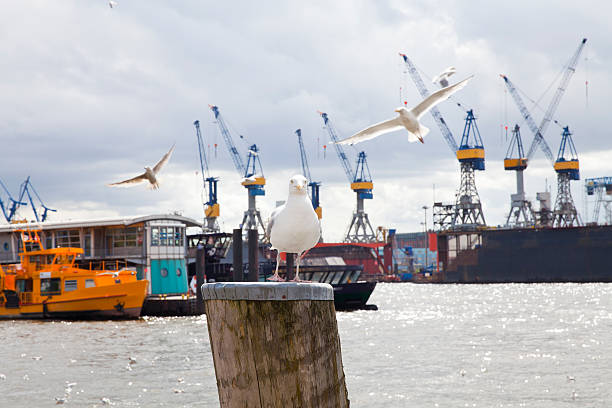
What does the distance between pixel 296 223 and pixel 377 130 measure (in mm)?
4993

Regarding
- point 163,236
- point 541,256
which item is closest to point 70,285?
point 163,236

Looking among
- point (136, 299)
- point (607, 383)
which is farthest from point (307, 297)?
point (136, 299)

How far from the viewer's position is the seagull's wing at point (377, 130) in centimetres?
1045

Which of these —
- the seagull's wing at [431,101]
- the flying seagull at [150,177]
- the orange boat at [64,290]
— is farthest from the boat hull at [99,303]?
the seagull's wing at [431,101]

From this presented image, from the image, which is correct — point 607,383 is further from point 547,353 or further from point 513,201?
point 513,201

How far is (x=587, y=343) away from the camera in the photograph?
97.1 feet

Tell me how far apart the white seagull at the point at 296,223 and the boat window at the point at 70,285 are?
39075 millimetres

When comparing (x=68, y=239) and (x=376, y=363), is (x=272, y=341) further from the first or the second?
(x=68, y=239)

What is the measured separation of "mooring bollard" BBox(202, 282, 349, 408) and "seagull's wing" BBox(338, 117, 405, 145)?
594cm

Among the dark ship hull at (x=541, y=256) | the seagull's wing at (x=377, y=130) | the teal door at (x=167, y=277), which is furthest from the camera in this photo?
the dark ship hull at (x=541, y=256)

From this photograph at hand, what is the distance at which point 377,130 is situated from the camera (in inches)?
435

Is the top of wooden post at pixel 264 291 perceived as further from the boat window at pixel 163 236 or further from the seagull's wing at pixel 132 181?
the boat window at pixel 163 236

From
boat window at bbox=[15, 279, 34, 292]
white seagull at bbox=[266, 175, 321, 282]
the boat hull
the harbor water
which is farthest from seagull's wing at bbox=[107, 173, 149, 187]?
boat window at bbox=[15, 279, 34, 292]

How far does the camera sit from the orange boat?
42.5 meters
